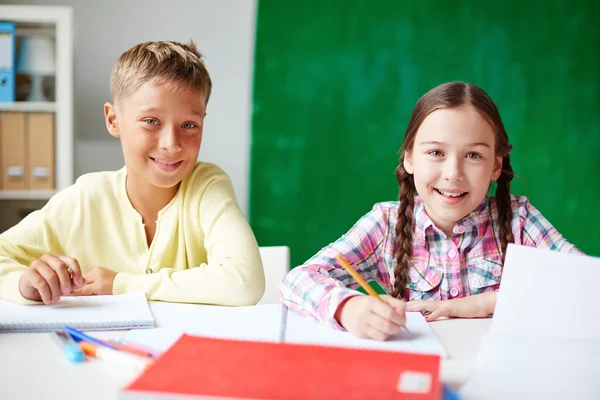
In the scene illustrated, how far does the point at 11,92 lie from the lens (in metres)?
2.77

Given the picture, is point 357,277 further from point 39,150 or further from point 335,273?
point 39,150

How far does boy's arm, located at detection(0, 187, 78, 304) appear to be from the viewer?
1.44m

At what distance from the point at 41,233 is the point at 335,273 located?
66cm

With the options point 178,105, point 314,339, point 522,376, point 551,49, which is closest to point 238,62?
point 551,49

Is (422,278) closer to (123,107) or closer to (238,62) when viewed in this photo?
(123,107)

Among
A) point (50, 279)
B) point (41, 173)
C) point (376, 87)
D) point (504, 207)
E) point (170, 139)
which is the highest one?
point (376, 87)

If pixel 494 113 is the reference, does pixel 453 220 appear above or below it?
below

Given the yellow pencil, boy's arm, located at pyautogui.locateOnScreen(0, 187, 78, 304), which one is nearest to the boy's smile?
boy's arm, located at pyautogui.locateOnScreen(0, 187, 78, 304)

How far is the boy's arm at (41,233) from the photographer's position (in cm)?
144

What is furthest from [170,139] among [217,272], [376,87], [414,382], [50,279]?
[376,87]

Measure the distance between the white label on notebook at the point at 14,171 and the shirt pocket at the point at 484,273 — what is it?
2.04 metres

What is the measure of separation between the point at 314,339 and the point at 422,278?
56 centimetres

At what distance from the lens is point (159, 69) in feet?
4.84

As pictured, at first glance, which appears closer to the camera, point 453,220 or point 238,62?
point 453,220
